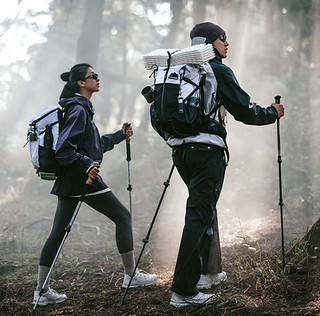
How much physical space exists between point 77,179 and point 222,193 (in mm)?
7039

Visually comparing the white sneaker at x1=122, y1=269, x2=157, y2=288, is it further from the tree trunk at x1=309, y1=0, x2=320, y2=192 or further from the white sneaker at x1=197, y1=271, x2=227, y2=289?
the tree trunk at x1=309, y1=0, x2=320, y2=192

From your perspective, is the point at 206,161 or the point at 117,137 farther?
the point at 117,137

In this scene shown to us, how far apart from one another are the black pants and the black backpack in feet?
0.75

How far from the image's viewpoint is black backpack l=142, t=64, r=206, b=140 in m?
3.66

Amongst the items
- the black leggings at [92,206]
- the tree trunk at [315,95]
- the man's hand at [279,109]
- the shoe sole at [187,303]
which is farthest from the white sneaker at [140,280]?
the tree trunk at [315,95]

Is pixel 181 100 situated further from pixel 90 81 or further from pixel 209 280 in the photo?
pixel 209 280

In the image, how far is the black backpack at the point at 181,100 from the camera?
3.66 meters

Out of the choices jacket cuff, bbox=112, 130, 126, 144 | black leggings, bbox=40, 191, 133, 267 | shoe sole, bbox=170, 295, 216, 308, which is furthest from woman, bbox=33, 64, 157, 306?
shoe sole, bbox=170, 295, 216, 308

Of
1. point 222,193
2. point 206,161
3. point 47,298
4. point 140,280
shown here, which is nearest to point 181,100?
point 206,161

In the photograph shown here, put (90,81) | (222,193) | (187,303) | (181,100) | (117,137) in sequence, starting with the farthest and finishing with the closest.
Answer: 1. (222,193)
2. (117,137)
3. (90,81)
4. (187,303)
5. (181,100)

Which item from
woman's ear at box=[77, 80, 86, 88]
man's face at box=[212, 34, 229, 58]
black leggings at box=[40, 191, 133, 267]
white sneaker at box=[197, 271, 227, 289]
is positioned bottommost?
white sneaker at box=[197, 271, 227, 289]

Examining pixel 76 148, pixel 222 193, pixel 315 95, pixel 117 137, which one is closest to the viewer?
pixel 76 148

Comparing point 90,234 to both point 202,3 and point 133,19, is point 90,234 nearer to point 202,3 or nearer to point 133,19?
point 202,3

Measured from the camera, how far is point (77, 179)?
4.32m
